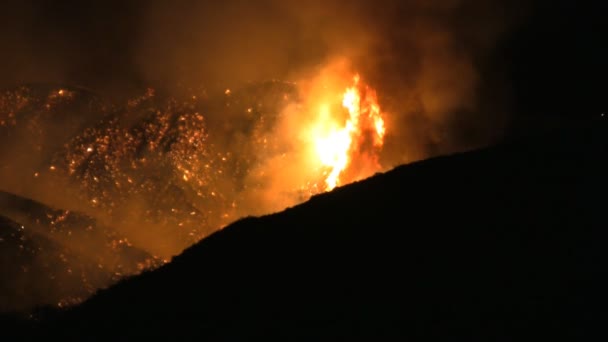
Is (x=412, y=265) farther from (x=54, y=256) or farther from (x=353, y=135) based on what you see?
(x=353, y=135)

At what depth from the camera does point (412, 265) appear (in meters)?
4.80

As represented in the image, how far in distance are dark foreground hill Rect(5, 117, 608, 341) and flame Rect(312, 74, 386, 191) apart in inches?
315

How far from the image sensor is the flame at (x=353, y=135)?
47.1 feet

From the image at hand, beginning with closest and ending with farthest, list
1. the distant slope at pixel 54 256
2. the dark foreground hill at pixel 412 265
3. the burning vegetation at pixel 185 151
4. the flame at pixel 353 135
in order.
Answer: the dark foreground hill at pixel 412 265, the distant slope at pixel 54 256, the burning vegetation at pixel 185 151, the flame at pixel 353 135

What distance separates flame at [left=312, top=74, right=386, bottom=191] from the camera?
14367mm

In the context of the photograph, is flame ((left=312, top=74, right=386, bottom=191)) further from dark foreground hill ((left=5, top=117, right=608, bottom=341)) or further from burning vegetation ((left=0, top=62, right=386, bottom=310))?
dark foreground hill ((left=5, top=117, right=608, bottom=341))

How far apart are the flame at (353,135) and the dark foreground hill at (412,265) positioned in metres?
8.01

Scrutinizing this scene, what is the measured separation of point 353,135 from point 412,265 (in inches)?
394

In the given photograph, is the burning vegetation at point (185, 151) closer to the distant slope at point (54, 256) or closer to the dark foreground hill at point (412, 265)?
the distant slope at point (54, 256)

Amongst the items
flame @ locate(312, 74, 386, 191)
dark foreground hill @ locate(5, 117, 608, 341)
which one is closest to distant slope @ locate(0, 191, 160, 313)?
dark foreground hill @ locate(5, 117, 608, 341)

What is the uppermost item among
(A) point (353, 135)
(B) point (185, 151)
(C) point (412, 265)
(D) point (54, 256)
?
(A) point (353, 135)

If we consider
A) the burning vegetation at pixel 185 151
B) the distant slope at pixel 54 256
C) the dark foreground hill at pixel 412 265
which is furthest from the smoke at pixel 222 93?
the dark foreground hill at pixel 412 265

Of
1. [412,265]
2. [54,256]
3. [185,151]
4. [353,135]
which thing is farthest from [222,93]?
[412,265]

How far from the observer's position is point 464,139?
13922 mm
